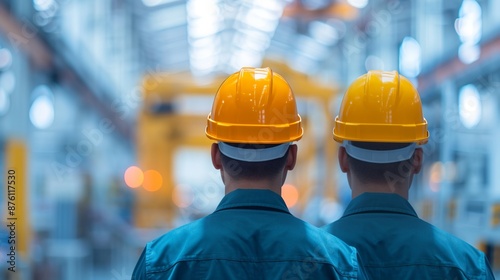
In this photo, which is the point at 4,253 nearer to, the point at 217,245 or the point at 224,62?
the point at 217,245

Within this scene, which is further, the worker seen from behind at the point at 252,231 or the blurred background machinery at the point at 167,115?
the blurred background machinery at the point at 167,115

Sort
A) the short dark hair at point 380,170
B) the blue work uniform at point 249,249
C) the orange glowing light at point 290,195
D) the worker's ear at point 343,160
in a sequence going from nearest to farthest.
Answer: the blue work uniform at point 249,249
the short dark hair at point 380,170
the worker's ear at point 343,160
the orange glowing light at point 290,195

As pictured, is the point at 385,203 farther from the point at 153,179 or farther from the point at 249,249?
the point at 153,179

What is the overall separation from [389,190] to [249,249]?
2.35 feet

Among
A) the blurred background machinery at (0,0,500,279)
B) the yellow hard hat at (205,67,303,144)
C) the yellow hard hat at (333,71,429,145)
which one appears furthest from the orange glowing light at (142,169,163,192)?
the yellow hard hat at (205,67,303,144)

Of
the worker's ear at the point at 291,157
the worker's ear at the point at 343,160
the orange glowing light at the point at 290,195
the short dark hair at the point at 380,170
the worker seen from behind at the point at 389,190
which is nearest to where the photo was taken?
the worker's ear at the point at 291,157

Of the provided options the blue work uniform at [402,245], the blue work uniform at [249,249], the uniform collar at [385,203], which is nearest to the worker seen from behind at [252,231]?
the blue work uniform at [249,249]

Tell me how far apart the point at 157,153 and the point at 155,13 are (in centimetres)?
1103

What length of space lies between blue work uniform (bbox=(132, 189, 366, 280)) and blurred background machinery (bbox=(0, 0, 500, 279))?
4328mm

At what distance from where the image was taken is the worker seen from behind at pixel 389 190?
2490 millimetres

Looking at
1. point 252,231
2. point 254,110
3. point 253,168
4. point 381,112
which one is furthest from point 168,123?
point 252,231

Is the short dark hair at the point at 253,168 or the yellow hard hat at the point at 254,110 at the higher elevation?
the yellow hard hat at the point at 254,110

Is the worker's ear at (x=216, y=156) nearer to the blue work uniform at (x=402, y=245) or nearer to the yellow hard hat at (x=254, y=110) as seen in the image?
the yellow hard hat at (x=254, y=110)

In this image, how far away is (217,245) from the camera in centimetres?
215
